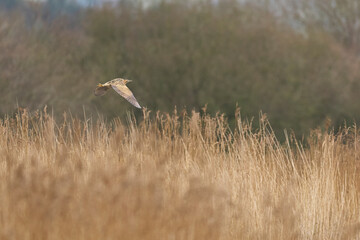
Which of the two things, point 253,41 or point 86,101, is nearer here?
point 86,101

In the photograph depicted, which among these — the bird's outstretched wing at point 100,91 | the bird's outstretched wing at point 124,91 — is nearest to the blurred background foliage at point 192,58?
the bird's outstretched wing at point 100,91

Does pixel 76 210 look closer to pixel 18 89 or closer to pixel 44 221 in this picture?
pixel 44 221

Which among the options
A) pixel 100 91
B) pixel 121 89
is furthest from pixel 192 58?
pixel 121 89

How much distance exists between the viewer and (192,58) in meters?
13.6

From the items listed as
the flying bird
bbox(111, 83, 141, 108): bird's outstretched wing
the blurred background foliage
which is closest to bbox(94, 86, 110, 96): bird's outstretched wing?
the flying bird

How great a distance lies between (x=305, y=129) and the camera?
13.9 meters

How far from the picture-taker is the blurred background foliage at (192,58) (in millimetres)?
12688

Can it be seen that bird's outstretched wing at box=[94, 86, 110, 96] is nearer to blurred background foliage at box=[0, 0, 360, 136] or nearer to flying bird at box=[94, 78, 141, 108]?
flying bird at box=[94, 78, 141, 108]

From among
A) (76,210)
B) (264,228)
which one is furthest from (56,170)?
(264,228)

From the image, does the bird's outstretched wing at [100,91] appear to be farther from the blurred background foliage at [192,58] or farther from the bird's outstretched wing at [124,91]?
the blurred background foliage at [192,58]

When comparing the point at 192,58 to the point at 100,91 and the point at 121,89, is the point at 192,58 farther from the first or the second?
the point at 121,89

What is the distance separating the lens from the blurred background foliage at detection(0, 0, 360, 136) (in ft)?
41.6

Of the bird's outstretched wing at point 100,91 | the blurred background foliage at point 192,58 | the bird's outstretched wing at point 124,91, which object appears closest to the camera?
the bird's outstretched wing at point 124,91

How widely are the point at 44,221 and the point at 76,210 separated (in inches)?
7.0
